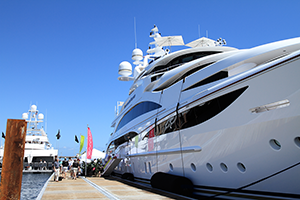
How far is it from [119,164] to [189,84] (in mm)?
8712

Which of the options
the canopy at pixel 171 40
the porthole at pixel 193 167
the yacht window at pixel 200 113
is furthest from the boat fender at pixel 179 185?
the canopy at pixel 171 40

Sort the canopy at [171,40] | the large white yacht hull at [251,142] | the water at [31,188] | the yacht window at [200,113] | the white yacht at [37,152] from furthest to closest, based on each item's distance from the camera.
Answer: the white yacht at [37,152] → the canopy at [171,40] → the water at [31,188] → the yacht window at [200,113] → the large white yacht hull at [251,142]

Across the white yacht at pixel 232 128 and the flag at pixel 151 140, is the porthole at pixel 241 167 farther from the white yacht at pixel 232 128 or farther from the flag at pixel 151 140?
the flag at pixel 151 140

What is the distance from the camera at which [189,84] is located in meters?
7.61

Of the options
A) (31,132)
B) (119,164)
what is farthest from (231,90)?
(31,132)

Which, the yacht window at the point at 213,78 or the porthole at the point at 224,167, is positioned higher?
the yacht window at the point at 213,78

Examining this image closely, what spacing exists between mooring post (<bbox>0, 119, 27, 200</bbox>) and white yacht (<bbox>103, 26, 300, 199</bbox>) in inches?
161

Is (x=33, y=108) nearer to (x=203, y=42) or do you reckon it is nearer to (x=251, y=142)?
(x=203, y=42)

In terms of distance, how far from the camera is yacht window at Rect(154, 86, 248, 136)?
5.84 m

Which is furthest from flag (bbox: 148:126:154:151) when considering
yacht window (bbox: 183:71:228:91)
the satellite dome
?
the satellite dome

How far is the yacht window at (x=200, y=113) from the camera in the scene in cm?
584

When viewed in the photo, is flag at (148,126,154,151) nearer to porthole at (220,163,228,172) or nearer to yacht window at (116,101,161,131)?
yacht window at (116,101,161,131)

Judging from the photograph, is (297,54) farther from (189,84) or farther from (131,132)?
(131,132)

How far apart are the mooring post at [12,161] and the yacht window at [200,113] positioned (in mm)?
4235
